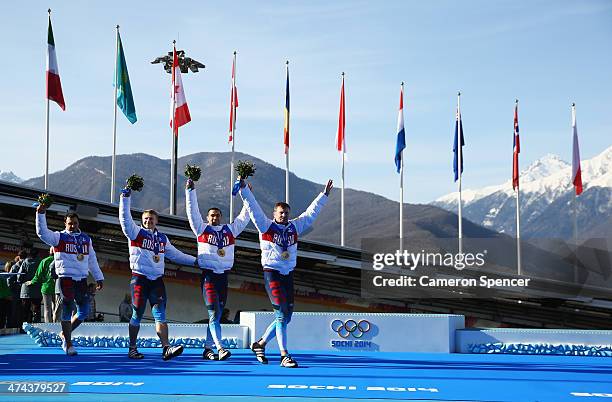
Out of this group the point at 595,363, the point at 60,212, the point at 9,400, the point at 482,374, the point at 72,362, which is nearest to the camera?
the point at 9,400

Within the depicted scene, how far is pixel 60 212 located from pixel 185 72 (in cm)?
805

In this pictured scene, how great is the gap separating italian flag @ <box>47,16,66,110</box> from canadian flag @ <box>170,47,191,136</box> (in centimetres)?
367

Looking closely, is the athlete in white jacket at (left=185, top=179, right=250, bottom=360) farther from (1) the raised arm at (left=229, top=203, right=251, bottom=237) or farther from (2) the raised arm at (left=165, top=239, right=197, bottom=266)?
(2) the raised arm at (left=165, top=239, right=197, bottom=266)

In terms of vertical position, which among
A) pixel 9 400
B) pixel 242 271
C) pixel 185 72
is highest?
pixel 185 72

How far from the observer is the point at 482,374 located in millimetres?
10383

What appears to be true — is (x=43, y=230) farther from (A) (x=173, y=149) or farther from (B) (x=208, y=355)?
(A) (x=173, y=149)

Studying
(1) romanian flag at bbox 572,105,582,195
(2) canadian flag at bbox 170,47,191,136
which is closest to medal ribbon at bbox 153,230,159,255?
(2) canadian flag at bbox 170,47,191,136

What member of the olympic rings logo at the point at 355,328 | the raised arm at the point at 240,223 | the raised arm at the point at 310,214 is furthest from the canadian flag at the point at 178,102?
the raised arm at the point at 310,214

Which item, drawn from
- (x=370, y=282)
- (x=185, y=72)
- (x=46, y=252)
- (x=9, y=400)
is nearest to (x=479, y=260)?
(x=370, y=282)

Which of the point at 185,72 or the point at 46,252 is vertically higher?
the point at 185,72

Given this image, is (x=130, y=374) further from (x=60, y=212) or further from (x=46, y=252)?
(x=46, y=252)

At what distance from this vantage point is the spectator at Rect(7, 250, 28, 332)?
17062 millimetres

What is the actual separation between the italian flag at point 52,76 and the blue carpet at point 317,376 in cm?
1535

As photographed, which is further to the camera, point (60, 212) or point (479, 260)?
point (479, 260)
